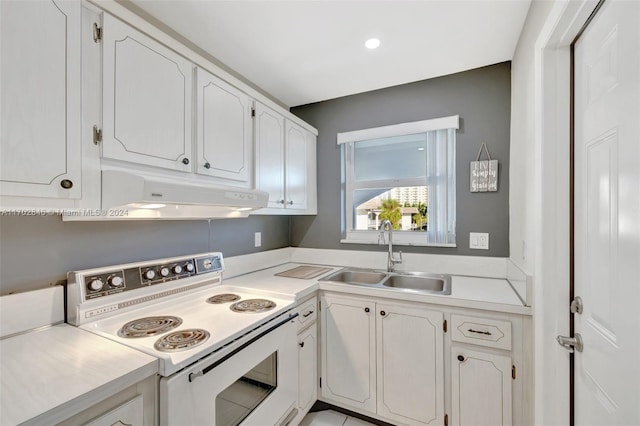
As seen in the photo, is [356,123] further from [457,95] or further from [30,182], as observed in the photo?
[30,182]

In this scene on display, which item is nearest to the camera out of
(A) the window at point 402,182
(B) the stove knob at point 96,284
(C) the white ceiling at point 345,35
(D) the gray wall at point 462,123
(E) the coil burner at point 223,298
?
(B) the stove knob at point 96,284

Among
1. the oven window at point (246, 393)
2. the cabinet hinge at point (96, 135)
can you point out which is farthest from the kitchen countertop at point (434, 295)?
the cabinet hinge at point (96, 135)

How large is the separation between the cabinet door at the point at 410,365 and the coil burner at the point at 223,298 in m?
0.89

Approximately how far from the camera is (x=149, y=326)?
3.92ft

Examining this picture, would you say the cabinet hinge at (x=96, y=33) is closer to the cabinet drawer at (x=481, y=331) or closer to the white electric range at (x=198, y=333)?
the white electric range at (x=198, y=333)

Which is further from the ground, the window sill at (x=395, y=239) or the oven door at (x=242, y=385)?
the window sill at (x=395, y=239)

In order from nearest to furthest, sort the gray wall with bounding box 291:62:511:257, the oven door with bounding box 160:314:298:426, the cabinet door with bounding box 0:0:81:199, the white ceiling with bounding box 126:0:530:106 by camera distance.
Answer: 1. the cabinet door with bounding box 0:0:81:199
2. the oven door with bounding box 160:314:298:426
3. the white ceiling with bounding box 126:0:530:106
4. the gray wall with bounding box 291:62:511:257

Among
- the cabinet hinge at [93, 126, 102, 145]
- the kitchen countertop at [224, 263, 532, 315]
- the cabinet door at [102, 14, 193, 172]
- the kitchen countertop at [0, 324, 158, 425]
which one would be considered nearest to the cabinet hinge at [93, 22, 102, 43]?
the cabinet door at [102, 14, 193, 172]

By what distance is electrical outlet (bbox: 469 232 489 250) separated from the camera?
78.2 inches

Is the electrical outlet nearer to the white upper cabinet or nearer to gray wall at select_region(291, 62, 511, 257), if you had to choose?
gray wall at select_region(291, 62, 511, 257)

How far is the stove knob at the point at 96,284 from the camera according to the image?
1.19 m

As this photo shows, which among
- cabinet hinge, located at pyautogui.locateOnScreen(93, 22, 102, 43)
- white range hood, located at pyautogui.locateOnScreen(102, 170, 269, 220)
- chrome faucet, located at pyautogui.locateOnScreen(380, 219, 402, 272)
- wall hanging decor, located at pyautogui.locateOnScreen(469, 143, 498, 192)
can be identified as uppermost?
cabinet hinge, located at pyautogui.locateOnScreen(93, 22, 102, 43)

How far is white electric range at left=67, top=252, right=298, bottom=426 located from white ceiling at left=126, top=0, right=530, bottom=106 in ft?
4.42

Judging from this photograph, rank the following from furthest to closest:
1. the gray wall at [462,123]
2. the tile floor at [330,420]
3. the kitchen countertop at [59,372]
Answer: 1. the gray wall at [462,123]
2. the tile floor at [330,420]
3. the kitchen countertop at [59,372]
